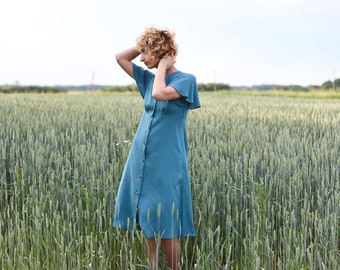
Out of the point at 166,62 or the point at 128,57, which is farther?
the point at 128,57

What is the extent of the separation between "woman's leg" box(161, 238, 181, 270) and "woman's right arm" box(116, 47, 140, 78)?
95 cm

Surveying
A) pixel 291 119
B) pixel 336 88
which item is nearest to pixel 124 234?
pixel 291 119

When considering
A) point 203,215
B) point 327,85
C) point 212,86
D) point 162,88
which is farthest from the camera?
point 212,86

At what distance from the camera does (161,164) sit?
7.95 ft

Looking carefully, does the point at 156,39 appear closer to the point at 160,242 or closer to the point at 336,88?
the point at 160,242

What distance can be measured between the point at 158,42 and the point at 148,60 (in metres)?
0.11

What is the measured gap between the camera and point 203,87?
34719 mm

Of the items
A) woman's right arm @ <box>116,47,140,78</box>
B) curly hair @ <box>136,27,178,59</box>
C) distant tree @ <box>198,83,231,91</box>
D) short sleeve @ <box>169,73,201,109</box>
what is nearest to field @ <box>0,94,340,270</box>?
short sleeve @ <box>169,73,201,109</box>

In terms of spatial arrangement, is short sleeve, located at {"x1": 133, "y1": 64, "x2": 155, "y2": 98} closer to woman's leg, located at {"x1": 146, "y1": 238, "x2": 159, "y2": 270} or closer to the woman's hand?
the woman's hand

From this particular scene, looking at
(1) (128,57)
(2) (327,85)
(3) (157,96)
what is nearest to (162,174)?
(3) (157,96)

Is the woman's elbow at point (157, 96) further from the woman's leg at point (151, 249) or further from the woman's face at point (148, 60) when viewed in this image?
the woman's leg at point (151, 249)

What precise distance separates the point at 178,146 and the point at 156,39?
1.75ft

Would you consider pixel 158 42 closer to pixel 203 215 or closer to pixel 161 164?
pixel 161 164

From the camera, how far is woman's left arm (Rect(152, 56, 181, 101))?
2398mm
